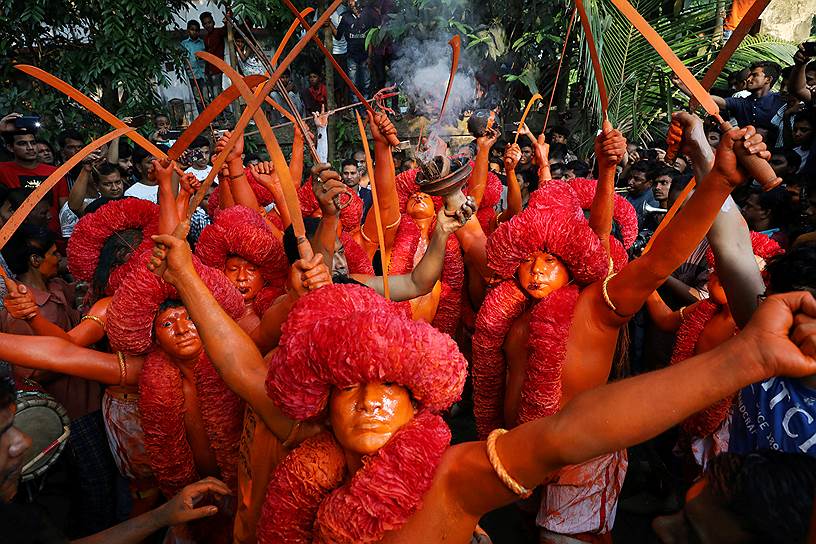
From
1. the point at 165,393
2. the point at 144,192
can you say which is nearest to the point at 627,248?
the point at 165,393

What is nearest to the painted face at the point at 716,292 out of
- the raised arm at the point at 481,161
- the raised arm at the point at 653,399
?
the raised arm at the point at 481,161

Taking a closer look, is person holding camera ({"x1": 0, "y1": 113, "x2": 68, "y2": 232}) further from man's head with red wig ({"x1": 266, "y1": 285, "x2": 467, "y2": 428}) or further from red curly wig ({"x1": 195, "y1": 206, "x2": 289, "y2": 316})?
man's head with red wig ({"x1": 266, "y1": 285, "x2": 467, "y2": 428})

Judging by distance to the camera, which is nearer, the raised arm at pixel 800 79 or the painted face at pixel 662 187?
the raised arm at pixel 800 79

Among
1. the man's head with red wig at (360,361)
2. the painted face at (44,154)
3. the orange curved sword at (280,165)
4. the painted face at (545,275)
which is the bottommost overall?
the painted face at (44,154)

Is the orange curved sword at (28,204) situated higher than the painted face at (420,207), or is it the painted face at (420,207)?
the orange curved sword at (28,204)

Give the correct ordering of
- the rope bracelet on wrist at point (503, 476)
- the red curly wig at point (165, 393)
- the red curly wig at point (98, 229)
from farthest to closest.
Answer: the red curly wig at point (98, 229)
the red curly wig at point (165, 393)
the rope bracelet on wrist at point (503, 476)

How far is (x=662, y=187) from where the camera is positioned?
6.43 m

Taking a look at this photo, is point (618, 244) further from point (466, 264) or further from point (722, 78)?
point (722, 78)

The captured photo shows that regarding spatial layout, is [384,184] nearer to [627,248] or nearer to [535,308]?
[627,248]

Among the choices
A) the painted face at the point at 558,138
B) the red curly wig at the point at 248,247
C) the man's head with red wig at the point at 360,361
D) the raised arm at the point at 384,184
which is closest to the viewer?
the man's head with red wig at the point at 360,361

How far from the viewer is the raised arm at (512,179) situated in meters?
5.02

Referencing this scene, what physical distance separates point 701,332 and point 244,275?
278 cm

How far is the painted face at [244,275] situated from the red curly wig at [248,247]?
0.10 feet

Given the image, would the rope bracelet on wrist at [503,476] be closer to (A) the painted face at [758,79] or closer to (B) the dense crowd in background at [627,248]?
(B) the dense crowd in background at [627,248]
